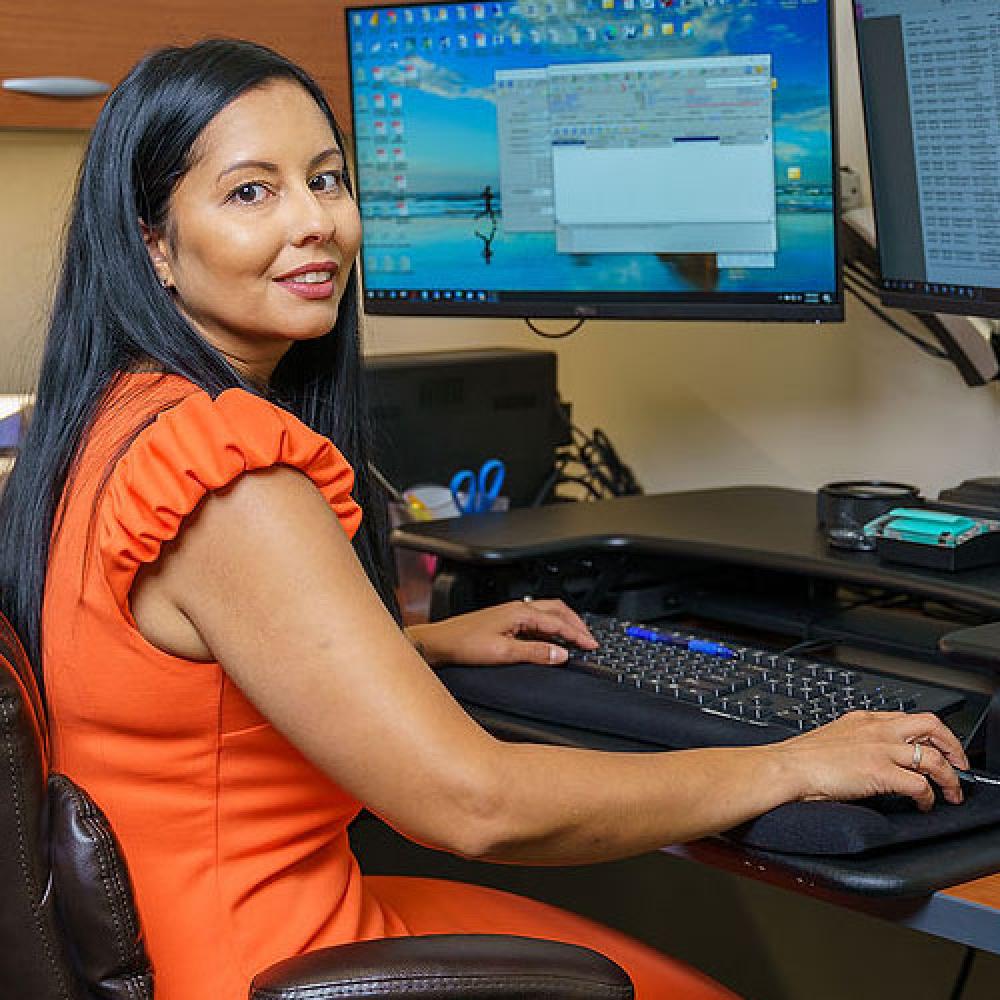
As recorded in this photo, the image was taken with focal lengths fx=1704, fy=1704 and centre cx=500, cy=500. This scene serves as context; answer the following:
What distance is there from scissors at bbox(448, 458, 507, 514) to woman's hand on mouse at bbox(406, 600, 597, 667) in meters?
0.49

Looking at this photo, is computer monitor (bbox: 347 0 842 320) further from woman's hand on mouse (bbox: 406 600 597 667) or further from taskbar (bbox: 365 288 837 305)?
woman's hand on mouse (bbox: 406 600 597 667)

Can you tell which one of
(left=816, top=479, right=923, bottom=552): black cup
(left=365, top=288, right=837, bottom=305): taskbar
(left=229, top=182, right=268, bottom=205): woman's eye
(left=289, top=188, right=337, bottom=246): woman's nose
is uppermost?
(left=229, top=182, right=268, bottom=205): woman's eye

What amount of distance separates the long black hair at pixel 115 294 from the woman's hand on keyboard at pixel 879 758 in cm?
47

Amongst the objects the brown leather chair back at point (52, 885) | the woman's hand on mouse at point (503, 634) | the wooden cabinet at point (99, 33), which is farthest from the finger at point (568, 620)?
the wooden cabinet at point (99, 33)

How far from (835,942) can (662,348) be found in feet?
2.51

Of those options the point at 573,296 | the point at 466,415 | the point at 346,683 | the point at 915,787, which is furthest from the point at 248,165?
the point at 466,415

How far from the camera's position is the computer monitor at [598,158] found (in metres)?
1.64

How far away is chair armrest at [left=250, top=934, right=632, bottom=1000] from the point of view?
96 cm

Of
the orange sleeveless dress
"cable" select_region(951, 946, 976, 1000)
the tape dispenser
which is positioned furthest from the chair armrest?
"cable" select_region(951, 946, 976, 1000)

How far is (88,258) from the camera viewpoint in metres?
1.19

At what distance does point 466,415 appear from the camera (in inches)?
81.8

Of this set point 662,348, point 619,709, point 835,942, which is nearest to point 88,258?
point 619,709

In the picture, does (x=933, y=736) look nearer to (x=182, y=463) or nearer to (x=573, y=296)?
(x=182, y=463)

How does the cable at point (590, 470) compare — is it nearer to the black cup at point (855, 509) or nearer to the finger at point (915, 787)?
the black cup at point (855, 509)
